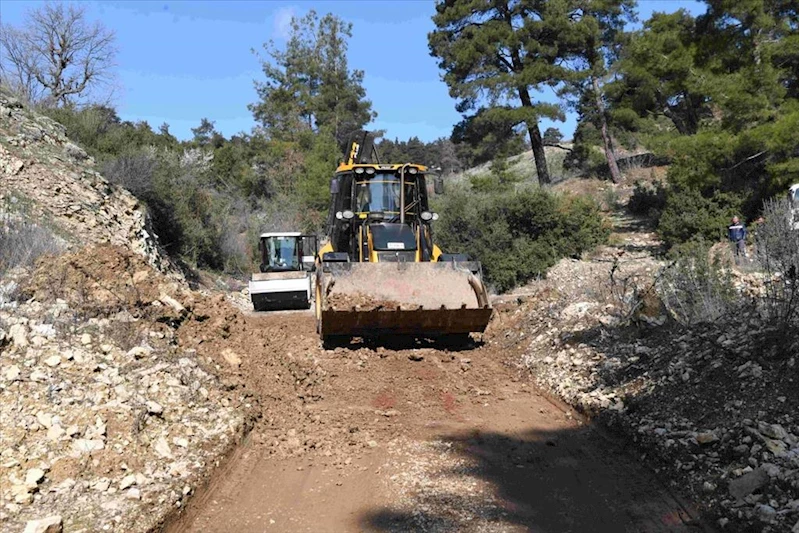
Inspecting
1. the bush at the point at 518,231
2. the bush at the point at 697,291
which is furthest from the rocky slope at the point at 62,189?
the bush at the point at 697,291

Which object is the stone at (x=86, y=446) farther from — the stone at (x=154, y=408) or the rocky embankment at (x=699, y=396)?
the rocky embankment at (x=699, y=396)

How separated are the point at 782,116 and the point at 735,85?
4.54ft

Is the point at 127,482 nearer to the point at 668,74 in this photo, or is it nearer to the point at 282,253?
the point at 282,253

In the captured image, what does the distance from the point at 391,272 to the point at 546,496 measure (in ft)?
16.8

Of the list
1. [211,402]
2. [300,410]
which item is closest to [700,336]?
[300,410]

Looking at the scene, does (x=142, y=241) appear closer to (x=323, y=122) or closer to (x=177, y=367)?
(x=177, y=367)

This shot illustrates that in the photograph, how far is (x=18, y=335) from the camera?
6.56m

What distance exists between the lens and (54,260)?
29.9 feet

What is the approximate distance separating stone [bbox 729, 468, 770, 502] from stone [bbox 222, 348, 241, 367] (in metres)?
5.49

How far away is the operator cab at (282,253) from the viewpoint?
17672mm

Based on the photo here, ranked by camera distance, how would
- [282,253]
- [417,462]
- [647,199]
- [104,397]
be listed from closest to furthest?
[417,462], [104,397], [282,253], [647,199]

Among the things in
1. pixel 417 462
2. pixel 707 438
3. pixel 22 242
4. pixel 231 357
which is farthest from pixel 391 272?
pixel 22 242

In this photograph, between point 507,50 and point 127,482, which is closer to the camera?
point 127,482

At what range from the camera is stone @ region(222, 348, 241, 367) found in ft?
27.4
